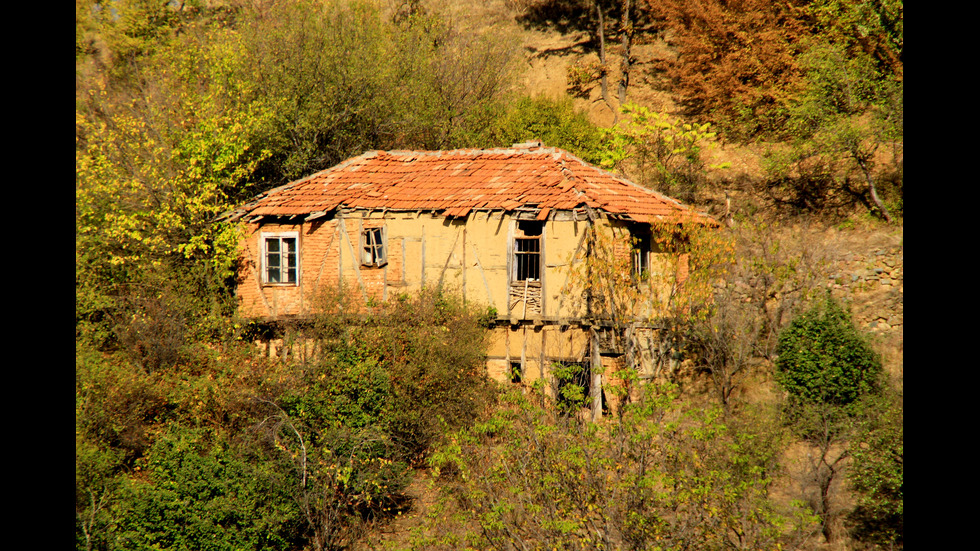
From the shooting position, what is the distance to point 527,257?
57.8ft

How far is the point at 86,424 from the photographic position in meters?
14.5

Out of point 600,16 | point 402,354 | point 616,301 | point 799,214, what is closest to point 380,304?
point 402,354

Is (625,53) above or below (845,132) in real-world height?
above

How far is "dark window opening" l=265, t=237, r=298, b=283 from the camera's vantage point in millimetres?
19250

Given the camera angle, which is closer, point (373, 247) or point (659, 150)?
point (373, 247)

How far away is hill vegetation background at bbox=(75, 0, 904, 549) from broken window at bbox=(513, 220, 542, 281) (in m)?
1.44

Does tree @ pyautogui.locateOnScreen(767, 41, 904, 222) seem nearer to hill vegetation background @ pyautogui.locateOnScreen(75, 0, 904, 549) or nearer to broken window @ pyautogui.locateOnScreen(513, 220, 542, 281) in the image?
hill vegetation background @ pyautogui.locateOnScreen(75, 0, 904, 549)

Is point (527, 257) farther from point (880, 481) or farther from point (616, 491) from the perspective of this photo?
point (880, 481)

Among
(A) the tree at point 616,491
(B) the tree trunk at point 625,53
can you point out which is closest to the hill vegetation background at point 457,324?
(A) the tree at point 616,491

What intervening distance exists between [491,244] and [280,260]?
585 cm

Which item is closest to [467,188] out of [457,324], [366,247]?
[366,247]

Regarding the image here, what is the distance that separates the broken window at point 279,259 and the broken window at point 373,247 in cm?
200

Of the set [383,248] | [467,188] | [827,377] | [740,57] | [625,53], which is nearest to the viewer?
[827,377]

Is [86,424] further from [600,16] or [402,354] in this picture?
[600,16]
